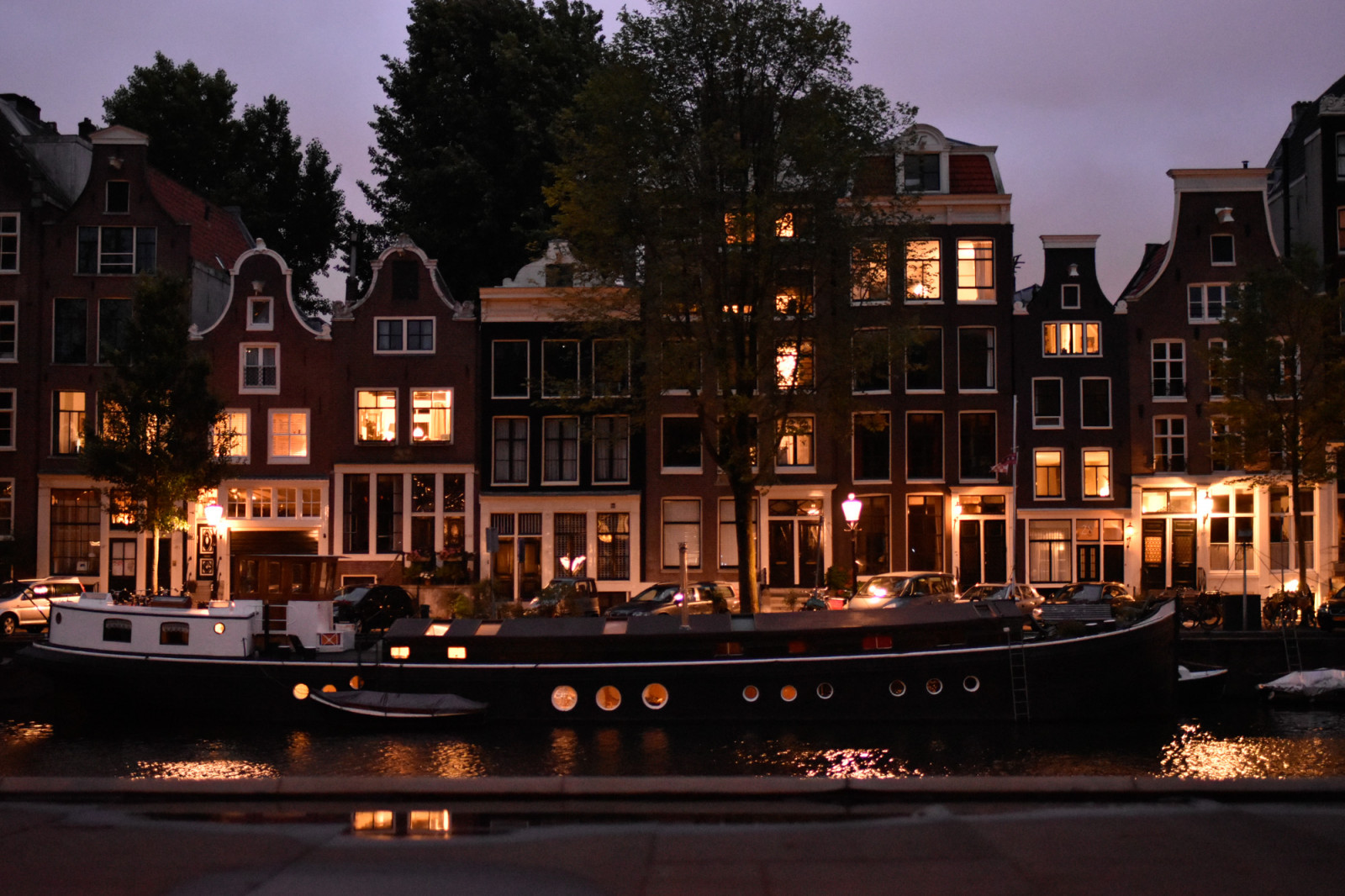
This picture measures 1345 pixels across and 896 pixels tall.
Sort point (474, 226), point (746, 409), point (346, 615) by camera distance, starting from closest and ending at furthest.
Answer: point (746, 409) → point (346, 615) → point (474, 226)

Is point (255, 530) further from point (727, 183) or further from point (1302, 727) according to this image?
point (1302, 727)

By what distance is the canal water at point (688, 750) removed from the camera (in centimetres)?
2117

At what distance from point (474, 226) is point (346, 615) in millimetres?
26974

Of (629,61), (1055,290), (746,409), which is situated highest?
(629,61)

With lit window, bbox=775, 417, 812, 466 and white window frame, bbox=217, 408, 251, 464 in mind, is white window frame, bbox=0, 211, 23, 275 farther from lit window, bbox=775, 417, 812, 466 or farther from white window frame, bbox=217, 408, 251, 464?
lit window, bbox=775, 417, 812, 466

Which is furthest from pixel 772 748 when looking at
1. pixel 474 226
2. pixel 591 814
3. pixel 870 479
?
pixel 474 226

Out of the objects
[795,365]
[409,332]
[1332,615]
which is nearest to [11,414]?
[409,332]

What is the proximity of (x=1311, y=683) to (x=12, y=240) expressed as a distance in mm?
45084

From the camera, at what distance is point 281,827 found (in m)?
13.7

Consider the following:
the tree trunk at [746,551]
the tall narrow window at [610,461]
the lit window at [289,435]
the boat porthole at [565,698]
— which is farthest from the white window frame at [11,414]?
the boat porthole at [565,698]

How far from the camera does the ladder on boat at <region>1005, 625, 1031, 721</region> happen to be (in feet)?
81.0

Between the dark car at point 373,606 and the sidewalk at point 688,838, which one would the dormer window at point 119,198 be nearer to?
the dark car at point 373,606

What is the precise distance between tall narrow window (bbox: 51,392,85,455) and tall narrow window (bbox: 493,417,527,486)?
50.1 feet

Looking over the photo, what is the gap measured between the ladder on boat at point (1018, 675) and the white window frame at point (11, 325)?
38.0 m
